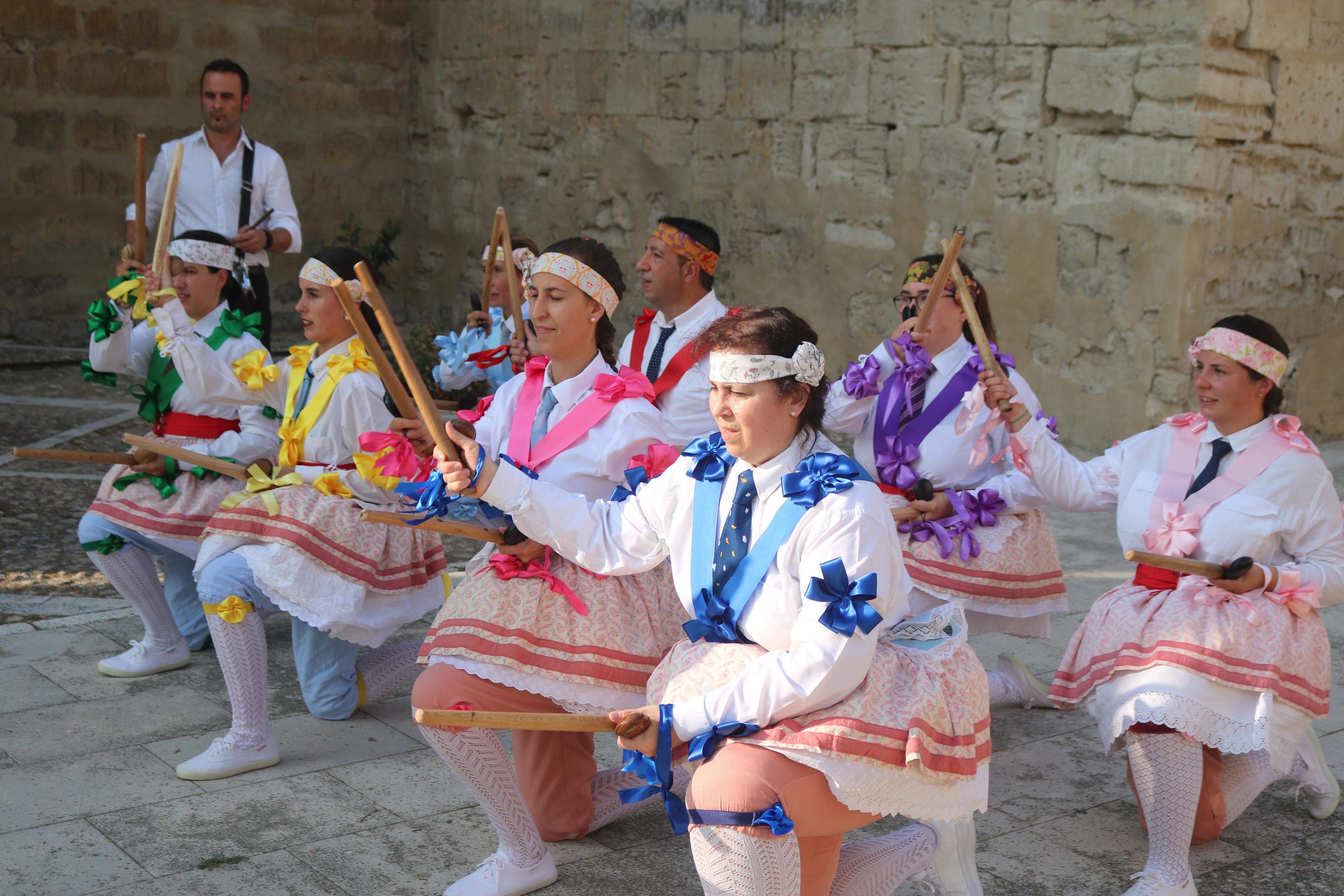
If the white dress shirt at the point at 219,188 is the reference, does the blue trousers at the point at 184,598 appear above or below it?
below

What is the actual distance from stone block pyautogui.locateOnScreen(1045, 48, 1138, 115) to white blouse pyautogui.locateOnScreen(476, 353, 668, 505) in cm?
491

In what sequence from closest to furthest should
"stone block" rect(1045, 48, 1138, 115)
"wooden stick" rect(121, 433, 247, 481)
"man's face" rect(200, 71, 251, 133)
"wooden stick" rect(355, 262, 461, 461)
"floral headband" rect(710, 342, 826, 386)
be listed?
"floral headband" rect(710, 342, 826, 386) < "wooden stick" rect(355, 262, 461, 461) < "wooden stick" rect(121, 433, 247, 481) < "man's face" rect(200, 71, 251, 133) < "stone block" rect(1045, 48, 1138, 115)

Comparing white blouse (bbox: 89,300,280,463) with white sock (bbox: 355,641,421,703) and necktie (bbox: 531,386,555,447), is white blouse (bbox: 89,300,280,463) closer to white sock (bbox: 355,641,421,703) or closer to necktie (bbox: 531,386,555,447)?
white sock (bbox: 355,641,421,703)

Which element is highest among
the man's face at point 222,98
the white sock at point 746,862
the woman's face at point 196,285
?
the man's face at point 222,98

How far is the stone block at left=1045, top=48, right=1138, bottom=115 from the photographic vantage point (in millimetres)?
7270

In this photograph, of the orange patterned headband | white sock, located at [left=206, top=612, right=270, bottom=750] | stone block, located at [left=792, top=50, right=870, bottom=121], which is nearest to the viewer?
white sock, located at [left=206, top=612, right=270, bottom=750]

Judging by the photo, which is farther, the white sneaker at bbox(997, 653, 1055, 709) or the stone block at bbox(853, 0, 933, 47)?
the stone block at bbox(853, 0, 933, 47)

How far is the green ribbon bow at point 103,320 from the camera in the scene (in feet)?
14.7

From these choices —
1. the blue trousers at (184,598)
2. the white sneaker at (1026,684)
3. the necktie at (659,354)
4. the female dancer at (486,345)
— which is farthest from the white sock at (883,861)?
the female dancer at (486,345)

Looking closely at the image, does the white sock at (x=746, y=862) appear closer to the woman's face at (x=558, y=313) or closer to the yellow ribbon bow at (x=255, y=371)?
the woman's face at (x=558, y=313)

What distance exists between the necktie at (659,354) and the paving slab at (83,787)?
201cm

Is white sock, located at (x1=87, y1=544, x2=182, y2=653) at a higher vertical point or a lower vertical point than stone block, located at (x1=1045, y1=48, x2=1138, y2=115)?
lower

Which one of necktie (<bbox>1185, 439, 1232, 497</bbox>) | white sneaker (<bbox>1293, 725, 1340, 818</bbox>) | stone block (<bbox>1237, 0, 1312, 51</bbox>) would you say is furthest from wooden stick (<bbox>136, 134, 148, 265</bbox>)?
stone block (<bbox>1237, 0, 1312, 51</bbox>)

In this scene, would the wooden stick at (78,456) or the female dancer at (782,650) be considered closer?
the female dancer at (782,650)
